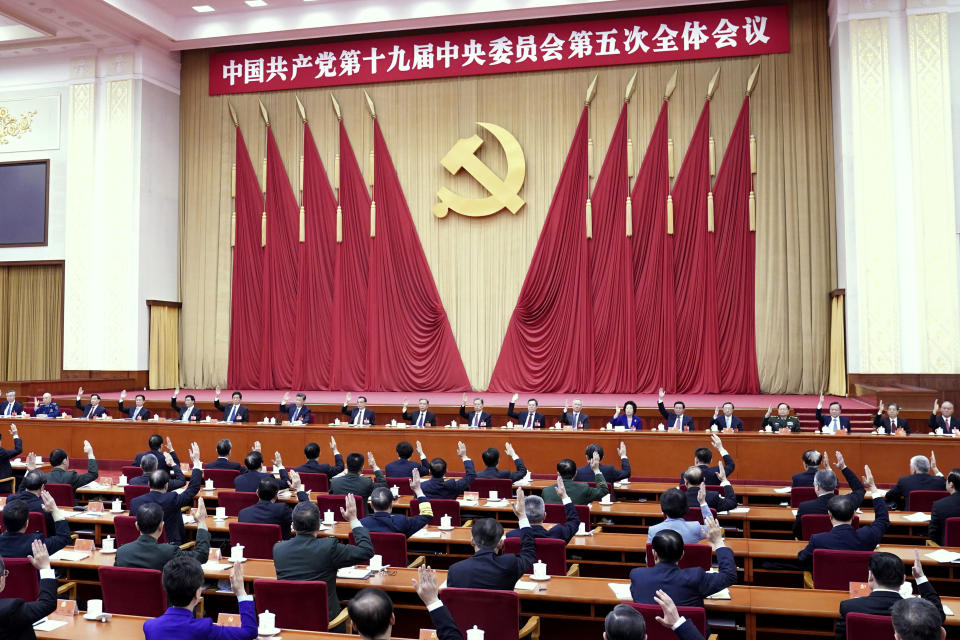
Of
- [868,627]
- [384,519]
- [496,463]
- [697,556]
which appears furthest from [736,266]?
[868,627]

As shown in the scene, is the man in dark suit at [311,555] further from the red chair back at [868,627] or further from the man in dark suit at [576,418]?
the man in dark suit at [576,418]

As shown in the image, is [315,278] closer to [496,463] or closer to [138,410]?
[138,410]

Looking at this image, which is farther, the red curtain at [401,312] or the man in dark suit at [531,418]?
the red curtain at [401,312]

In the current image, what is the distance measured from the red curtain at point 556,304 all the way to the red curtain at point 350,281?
2577 mm

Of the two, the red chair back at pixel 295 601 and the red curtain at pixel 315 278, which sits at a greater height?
the red curtain at pixel 315 278

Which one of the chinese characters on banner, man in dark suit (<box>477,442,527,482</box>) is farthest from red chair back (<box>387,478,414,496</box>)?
the chinese characters on banner

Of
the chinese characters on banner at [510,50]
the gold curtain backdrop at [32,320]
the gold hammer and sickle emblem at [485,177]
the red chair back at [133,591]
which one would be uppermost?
the chinese characters on banner at [510,50]

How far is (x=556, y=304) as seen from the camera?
1421cm

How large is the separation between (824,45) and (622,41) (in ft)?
10.6

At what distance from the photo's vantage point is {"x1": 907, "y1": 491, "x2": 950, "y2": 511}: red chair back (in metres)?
5.55

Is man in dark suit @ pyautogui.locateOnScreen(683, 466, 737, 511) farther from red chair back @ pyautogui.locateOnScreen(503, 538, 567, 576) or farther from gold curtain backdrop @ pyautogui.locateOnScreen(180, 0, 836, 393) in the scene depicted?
gold curtain backdrop @ pyautogui.locateOnScreen(180, 0, 836, 393)

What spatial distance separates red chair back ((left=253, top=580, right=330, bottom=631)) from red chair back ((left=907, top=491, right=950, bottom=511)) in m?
4.18

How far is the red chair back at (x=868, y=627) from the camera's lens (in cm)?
292

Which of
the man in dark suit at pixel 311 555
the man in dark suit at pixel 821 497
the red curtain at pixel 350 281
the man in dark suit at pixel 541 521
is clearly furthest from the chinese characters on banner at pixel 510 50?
the man in dark suit at pixel 311 555
